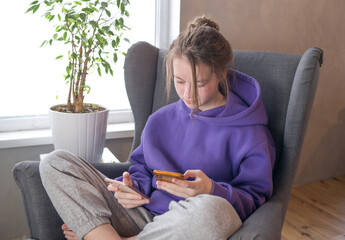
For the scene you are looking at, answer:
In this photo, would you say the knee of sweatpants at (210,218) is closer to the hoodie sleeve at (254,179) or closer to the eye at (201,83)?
the hoodie sleeve at (254,179)

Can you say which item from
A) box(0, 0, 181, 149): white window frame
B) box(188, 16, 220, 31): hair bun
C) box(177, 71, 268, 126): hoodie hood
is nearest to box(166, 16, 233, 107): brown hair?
box(188, 16, 220, 31): hair bun

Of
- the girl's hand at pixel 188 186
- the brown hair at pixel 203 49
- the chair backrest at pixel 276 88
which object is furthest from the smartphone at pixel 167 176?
the chair backrest at pixel 276 88

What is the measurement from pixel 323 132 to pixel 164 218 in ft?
6.23

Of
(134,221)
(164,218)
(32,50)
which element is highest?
(32,50)

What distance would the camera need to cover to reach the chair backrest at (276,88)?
Result: 1.27 meters

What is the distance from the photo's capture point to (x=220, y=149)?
4.18 feet

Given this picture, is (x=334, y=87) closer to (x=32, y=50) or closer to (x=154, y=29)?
(x=154, y=29)

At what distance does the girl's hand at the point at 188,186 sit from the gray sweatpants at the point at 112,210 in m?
0.03

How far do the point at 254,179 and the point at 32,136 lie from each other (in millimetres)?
1069

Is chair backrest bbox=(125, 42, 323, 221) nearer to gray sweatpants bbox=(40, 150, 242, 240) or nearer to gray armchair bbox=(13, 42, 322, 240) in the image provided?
gray armchair bbox=(13, 42, 322, 240)

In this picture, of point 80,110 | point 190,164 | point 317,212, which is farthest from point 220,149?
point 317,212

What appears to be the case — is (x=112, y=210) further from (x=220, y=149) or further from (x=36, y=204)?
(x=220, y=149)

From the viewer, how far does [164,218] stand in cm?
105

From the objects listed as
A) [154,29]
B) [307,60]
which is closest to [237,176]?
[307,60]
